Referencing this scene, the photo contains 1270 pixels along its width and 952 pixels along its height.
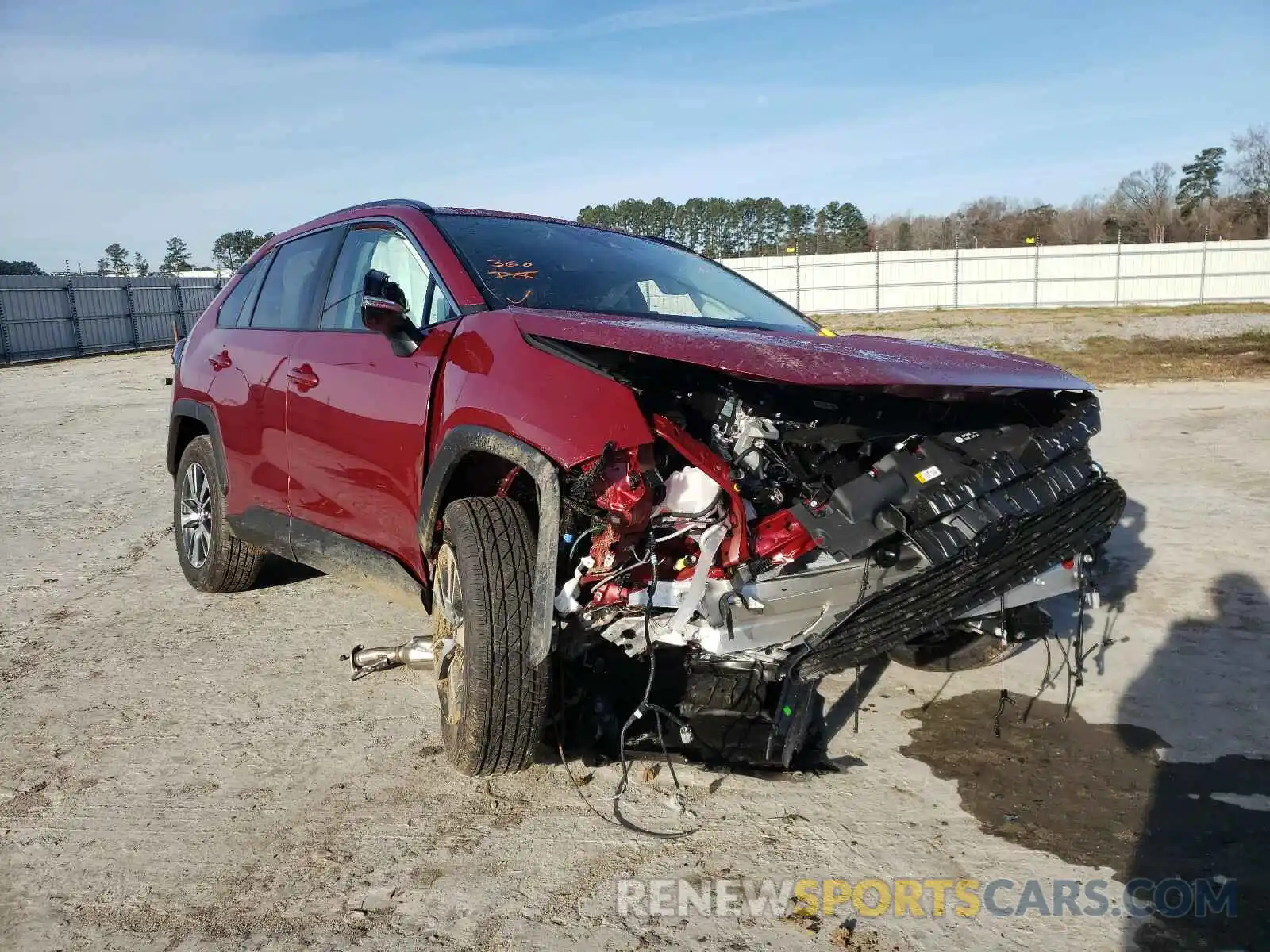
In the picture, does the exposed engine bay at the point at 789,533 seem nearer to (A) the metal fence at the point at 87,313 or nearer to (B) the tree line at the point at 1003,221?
(A) the metal fence at the point at 87,313

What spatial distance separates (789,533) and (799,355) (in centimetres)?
54

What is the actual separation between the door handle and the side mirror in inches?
25.0

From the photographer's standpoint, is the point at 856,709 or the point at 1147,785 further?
the point at 856,709

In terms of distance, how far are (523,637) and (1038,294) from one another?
38.4 meters

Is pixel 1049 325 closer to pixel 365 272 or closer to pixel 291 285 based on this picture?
pixel 291 285

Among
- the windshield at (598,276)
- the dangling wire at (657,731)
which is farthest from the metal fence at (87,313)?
the dangling wire at (657,731)

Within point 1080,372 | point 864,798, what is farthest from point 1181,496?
point 1080,372

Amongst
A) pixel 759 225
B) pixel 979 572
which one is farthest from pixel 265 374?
pixel 759 225

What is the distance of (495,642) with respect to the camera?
2945mm

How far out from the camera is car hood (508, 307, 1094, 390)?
2.63 metres

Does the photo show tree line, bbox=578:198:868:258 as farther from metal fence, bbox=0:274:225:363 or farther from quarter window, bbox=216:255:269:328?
quarter window, bbox=216:255:269:328

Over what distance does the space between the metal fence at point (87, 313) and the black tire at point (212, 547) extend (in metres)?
21.0

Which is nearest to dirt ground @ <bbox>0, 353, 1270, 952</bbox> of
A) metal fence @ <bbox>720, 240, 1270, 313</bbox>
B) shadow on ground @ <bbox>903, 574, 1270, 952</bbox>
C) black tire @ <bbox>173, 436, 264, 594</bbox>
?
shadow on ground @ <bbox>903, 574, 1270, 952</bbox>

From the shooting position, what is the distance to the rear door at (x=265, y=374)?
441cm
